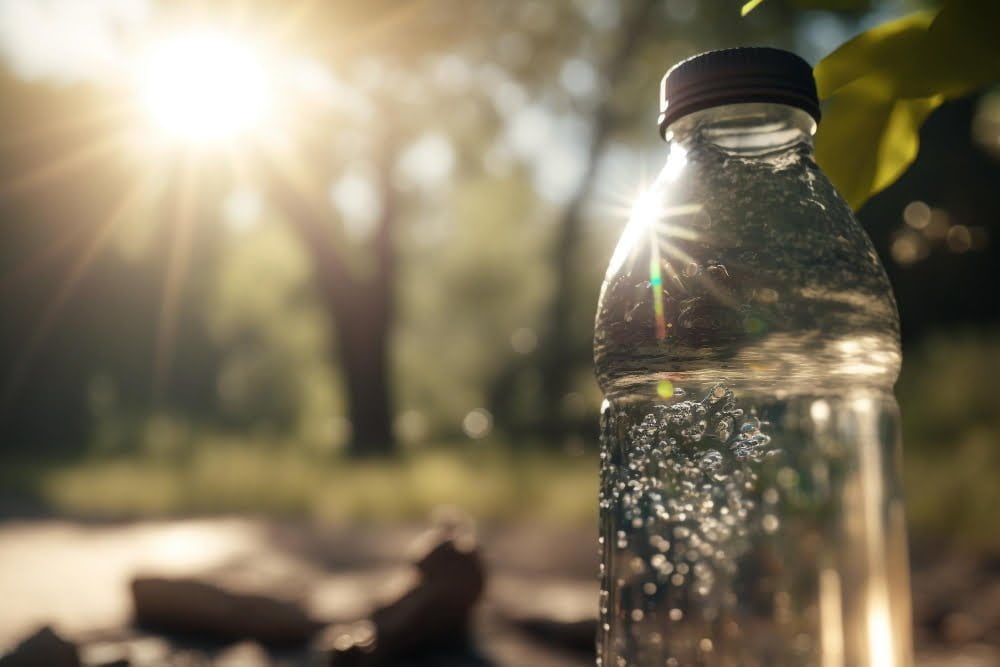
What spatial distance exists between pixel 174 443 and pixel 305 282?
34.3 feet

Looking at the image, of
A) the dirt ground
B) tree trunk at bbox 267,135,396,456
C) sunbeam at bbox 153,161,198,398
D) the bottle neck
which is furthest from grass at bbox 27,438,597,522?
the bottle neck

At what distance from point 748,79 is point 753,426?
0.50 m

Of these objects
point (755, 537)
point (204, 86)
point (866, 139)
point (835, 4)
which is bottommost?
point (755, 537)

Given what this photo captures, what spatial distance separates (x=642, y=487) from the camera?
125cm

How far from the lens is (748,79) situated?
1058mm

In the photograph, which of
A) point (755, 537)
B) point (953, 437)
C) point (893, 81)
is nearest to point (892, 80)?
point (893, 81)

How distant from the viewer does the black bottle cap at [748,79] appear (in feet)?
3.46

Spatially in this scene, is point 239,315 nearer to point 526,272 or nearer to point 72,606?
point 526,272

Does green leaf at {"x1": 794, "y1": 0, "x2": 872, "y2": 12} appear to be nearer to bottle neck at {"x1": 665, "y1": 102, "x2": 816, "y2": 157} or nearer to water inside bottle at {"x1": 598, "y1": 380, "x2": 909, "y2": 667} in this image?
bottle neck at {"x1": 665, "y1": 102, "x2": 816, "y2": 157}

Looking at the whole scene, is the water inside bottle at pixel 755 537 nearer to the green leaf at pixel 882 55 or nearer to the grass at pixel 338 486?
the green leaf at pixel 882 55

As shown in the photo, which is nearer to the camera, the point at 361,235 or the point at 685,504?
the point at 685,504

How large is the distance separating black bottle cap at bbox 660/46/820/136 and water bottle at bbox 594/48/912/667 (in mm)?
57

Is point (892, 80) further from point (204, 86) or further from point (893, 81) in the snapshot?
point (204, 86)

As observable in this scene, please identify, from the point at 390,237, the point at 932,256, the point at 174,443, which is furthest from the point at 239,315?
the point at 932,256
